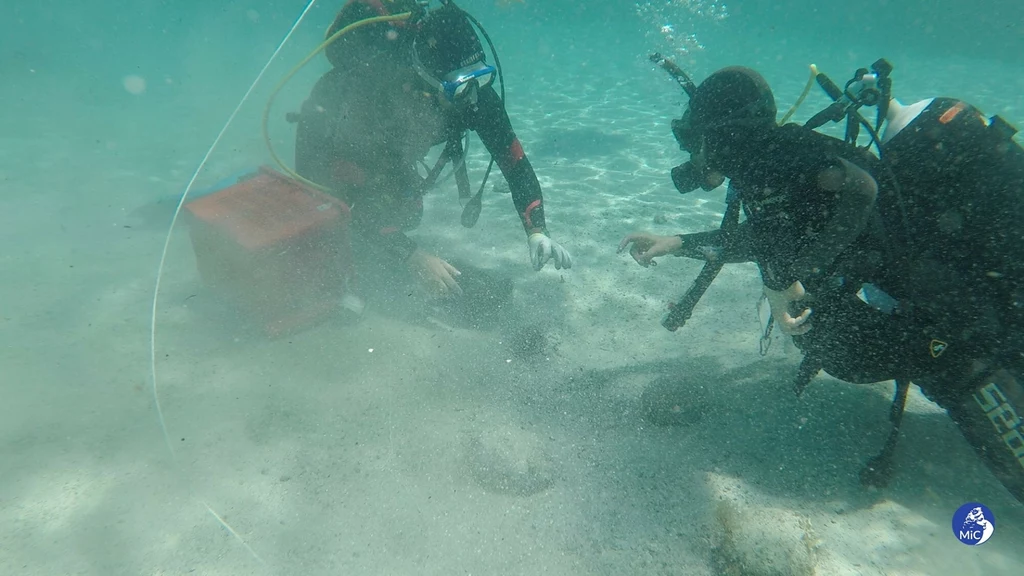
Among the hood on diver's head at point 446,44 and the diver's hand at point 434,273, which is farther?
the diver's hand at point 434,273

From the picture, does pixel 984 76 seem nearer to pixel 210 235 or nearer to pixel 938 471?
pixel 938 471

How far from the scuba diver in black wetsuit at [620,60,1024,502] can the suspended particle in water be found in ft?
84.5

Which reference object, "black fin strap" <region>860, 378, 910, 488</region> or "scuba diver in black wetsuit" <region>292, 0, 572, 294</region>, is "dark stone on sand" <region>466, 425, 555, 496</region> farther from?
"black fin strap" <region>860, 378, 910, 488</region>

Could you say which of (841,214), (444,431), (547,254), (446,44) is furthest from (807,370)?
(446,44)

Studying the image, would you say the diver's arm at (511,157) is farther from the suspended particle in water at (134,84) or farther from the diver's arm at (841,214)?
the suspended particle in water at (134,84)

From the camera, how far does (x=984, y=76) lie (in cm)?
2148

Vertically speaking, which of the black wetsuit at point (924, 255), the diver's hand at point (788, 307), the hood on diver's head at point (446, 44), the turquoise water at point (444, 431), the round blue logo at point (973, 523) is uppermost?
the hood on diver's head at point (446, 44)

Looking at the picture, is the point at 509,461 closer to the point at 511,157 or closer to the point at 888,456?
the point at 888,456

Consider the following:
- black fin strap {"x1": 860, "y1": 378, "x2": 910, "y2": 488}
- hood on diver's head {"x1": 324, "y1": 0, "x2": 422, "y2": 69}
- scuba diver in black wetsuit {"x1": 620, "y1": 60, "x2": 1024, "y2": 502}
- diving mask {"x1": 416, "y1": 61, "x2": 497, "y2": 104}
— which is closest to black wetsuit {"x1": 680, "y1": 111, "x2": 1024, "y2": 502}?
scuba diver in black wetsuit {"x1": 620, "y1": 60, "x2": 1024, "y2": 502}

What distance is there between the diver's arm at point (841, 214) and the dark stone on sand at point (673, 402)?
1379mm

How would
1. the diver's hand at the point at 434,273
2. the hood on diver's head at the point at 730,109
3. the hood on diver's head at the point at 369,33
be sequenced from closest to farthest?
the hood on diver's head at the point at 730,109 → the hood on diver's head at the point at 369,33 → the diver's hand at the point at 434,273

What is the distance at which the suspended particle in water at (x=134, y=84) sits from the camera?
2013 centimetres

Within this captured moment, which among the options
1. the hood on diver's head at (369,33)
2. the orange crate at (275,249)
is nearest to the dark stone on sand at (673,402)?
the orange crate at (275,249)

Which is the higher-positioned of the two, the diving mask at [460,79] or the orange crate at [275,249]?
the diving mask at [460,79]
